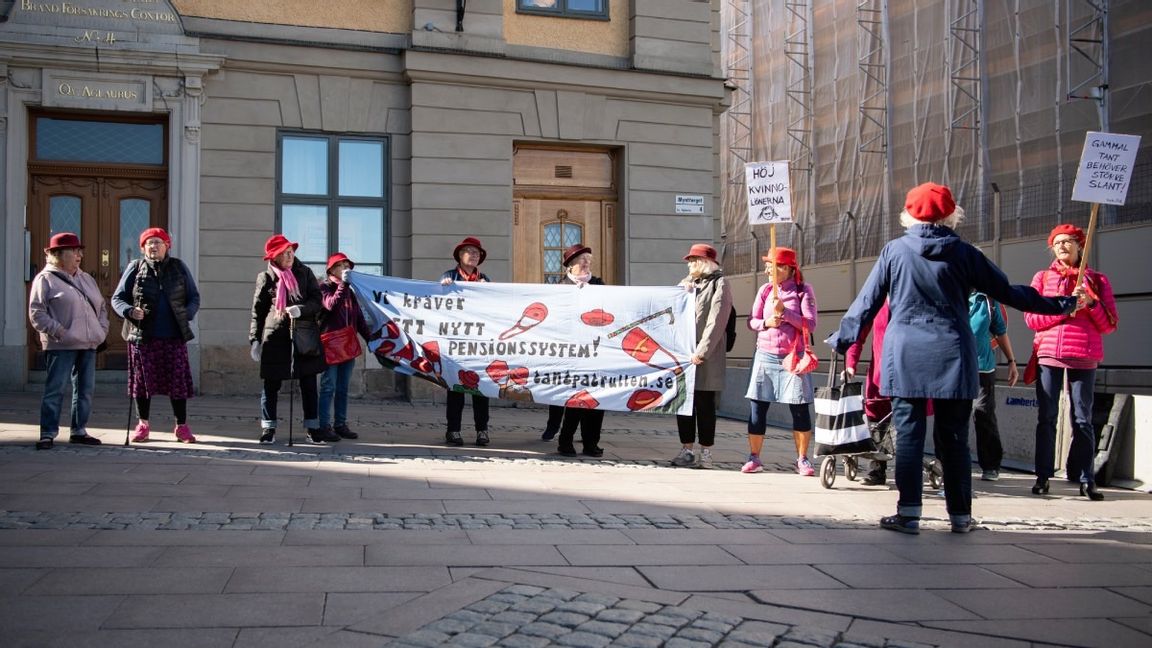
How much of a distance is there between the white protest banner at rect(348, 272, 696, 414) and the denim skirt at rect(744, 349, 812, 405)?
0.93 meters

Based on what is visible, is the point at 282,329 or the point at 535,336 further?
the point at 535,336

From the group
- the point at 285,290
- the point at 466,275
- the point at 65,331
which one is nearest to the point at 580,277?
the point at 466,275

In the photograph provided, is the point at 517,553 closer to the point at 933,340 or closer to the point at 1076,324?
the point at 933,340

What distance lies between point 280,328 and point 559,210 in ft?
22.4

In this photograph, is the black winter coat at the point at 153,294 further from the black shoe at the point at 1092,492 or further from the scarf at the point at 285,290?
the black shoe at the point at 1092,492

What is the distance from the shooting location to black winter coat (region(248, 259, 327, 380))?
961 cm

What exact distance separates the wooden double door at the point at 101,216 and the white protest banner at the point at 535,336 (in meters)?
5.33

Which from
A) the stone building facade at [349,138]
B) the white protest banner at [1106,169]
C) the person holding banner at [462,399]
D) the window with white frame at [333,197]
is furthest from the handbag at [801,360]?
the window with white frame at [333,197]

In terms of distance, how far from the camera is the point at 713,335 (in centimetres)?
934

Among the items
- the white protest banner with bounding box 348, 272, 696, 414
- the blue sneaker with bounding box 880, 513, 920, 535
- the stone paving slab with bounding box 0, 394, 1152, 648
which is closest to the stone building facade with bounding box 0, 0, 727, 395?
the white protest banner with bounding box 348, 272, 696, 414

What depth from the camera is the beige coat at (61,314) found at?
8891mm

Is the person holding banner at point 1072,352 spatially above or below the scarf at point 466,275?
below

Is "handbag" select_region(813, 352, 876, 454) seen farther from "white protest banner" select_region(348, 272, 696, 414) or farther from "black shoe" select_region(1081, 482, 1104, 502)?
"white protest banner" select_region(348, 272, 696, 414)

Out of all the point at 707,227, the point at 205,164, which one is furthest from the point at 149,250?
the point at 707,227
